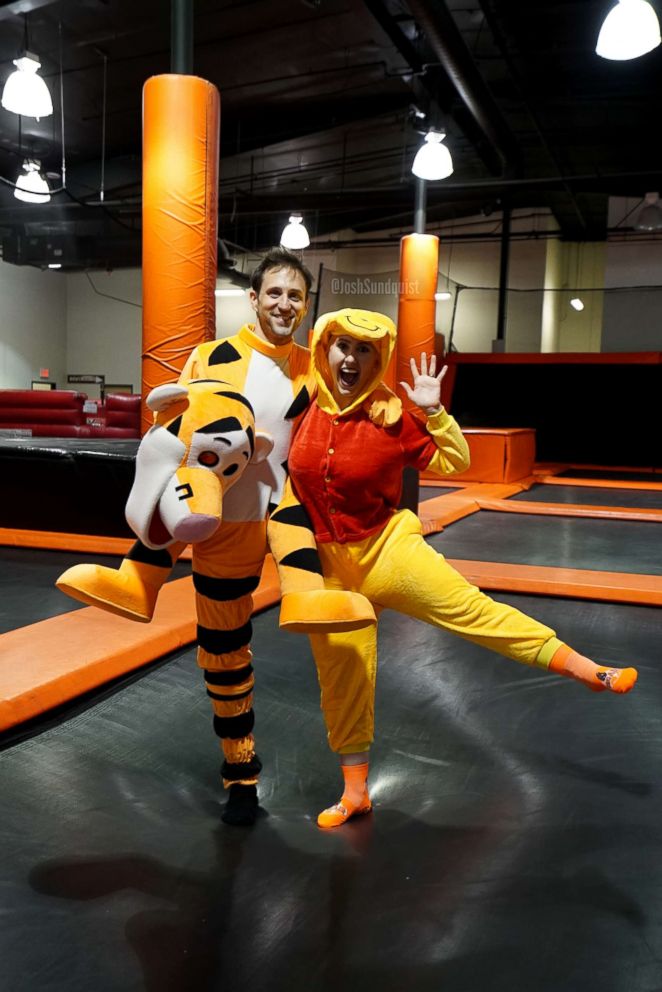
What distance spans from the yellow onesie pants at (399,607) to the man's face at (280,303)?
1.60 feet

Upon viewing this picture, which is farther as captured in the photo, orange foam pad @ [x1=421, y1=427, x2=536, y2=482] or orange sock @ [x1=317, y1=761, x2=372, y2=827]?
orange foam pad @ [x1=421, y1=427, x2=536, y2=482]

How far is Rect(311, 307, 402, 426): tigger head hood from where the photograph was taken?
159cm

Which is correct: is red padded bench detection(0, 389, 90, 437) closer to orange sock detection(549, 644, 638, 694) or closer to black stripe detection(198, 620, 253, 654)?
black stripe detection(198, 620, 253, 654)

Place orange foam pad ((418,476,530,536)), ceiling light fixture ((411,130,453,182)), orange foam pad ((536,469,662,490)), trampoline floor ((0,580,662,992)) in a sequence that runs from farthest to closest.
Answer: orange foam pad ((536,469,662,490)) < ceiling light fixture ((411,130,453,182)) < orange foam pad ((418,476,530,536)) < trampoline floor ((0,580,662,992))

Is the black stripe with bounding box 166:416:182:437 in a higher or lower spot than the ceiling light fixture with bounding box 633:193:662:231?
lower

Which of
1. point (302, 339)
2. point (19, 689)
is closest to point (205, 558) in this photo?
point (19, 689)

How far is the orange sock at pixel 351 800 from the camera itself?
5.46 feet

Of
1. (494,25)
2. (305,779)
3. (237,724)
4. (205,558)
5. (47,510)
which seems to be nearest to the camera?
(205,558)

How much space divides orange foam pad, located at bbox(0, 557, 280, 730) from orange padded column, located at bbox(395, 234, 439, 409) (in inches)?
213

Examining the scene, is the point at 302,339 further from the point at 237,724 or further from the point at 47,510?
the point at 237,724

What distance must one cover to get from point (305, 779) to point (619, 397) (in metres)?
10.7

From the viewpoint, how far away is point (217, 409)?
151 cm

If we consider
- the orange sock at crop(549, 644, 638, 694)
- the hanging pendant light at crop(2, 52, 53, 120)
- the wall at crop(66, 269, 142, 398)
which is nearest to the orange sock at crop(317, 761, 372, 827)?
the orange sock at crop(549, 644, 638, 694)

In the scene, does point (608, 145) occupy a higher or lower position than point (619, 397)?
higher
